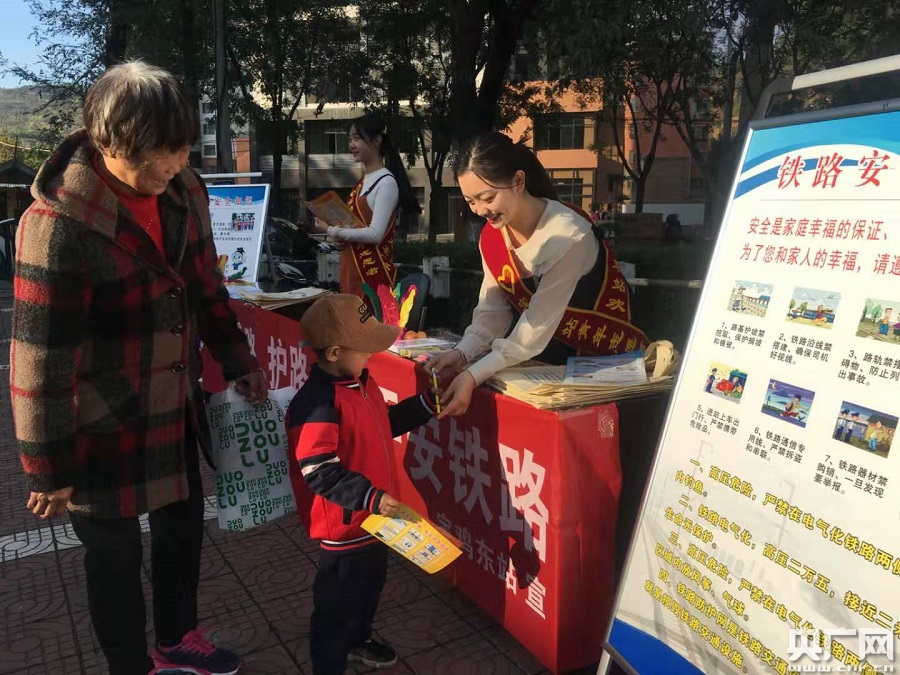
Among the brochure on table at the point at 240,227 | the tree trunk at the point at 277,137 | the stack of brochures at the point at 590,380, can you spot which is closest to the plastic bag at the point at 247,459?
the stack of brochures at the point at 590,380

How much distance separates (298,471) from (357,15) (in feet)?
57.5

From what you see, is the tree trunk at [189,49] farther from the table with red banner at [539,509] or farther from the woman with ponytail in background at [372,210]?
the table with red banner at [539,509]

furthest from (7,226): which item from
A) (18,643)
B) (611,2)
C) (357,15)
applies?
(18,643)

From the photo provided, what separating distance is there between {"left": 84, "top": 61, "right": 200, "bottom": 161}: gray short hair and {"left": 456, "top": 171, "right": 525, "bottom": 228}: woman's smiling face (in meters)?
0.83

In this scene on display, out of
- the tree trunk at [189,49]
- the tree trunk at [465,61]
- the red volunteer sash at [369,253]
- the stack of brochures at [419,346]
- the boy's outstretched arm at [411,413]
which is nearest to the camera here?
the boy's outstretched arm at [411,413]

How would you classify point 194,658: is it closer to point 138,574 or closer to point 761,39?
point 138,574

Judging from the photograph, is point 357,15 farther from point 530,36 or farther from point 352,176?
point 352,176

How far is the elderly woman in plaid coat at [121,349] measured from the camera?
1.73m

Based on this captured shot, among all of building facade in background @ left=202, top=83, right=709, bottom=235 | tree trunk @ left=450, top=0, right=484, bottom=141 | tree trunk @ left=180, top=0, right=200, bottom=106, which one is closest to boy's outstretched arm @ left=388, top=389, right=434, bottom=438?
tree trunk @ left=450, top=0, right=484, bottom=141

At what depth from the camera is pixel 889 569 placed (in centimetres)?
127

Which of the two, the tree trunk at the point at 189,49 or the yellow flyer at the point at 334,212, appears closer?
the yellow flyer at the point at 334,212

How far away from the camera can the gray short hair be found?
1.67 meters

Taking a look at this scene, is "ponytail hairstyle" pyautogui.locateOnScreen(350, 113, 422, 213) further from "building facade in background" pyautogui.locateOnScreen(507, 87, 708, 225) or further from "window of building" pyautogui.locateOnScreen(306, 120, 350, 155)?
"window of building" pyautogui.locateOnScreen(306, 120, 350, 155)

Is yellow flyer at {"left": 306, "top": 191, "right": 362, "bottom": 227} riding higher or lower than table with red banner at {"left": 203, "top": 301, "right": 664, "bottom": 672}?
higher
